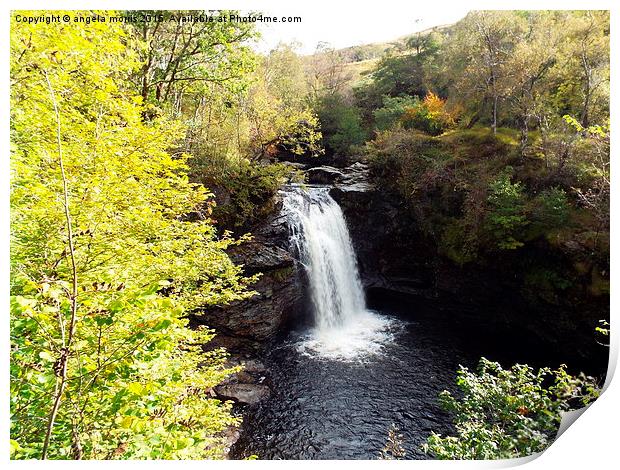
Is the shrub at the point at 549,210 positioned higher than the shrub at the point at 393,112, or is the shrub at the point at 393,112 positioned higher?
the shrub at the point at 393,112

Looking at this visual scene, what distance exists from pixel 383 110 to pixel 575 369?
12.2m

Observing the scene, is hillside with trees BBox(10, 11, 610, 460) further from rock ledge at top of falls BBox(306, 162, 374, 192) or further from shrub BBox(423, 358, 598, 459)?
rock ledge at top of falls BBox(306, 162, 374, 192)

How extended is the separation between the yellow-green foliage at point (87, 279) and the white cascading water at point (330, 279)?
19.5 ft

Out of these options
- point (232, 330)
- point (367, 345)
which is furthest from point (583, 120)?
point (232, 330)

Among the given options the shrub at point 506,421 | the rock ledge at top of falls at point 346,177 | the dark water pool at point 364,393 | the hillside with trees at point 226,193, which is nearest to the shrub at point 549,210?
the hillside with trees at point 226,193

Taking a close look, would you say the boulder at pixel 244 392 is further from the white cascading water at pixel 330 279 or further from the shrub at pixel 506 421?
the shrub at pixel 506 421

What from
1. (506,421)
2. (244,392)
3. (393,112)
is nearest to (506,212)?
(506,421)

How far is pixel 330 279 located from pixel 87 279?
9.13 meters

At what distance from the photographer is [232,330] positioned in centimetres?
902

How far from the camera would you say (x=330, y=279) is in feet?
38.4

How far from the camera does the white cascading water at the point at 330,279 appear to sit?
33.2ft

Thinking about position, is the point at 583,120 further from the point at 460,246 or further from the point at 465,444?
the point at 465,444

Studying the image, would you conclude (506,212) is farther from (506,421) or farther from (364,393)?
(506,421)

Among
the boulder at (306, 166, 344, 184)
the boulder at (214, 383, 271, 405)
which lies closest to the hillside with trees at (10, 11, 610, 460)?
the boulder at (214, 383, 271, 405)
